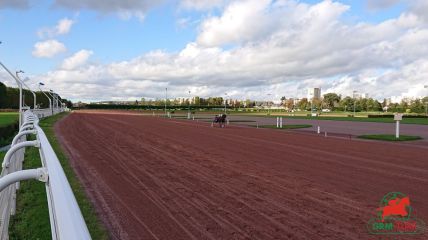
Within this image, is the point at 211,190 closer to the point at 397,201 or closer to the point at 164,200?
the point at 164,200

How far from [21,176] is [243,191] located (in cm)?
A: 581

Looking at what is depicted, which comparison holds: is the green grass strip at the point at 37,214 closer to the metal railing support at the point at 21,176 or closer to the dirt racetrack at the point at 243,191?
the dirt racetrack at the point at 243,191

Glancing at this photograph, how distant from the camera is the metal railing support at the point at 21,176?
2844 mm

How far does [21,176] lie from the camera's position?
2.93 meters

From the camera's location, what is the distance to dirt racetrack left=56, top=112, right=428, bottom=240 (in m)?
5.82

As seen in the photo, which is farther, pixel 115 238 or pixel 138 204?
pixel 138 204

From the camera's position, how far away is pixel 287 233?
5.56 m

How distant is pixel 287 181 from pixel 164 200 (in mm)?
3372

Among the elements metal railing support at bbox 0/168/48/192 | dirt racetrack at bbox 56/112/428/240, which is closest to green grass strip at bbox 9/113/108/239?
dirt racetrack at bbox 56/112/428/240

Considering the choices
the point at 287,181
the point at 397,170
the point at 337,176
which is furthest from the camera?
the point at 397,170

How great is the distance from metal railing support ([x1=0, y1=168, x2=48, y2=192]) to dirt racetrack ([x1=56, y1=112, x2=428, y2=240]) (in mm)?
2648

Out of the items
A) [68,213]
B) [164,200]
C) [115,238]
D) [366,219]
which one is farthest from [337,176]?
[68,213]

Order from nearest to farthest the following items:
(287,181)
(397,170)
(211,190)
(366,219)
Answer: (366,219), (211,190), (287,181), (397,170)

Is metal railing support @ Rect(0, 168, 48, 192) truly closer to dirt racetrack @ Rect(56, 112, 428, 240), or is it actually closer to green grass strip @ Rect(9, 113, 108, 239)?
green grass strip @ Rect(9, 113, 108, 239)
